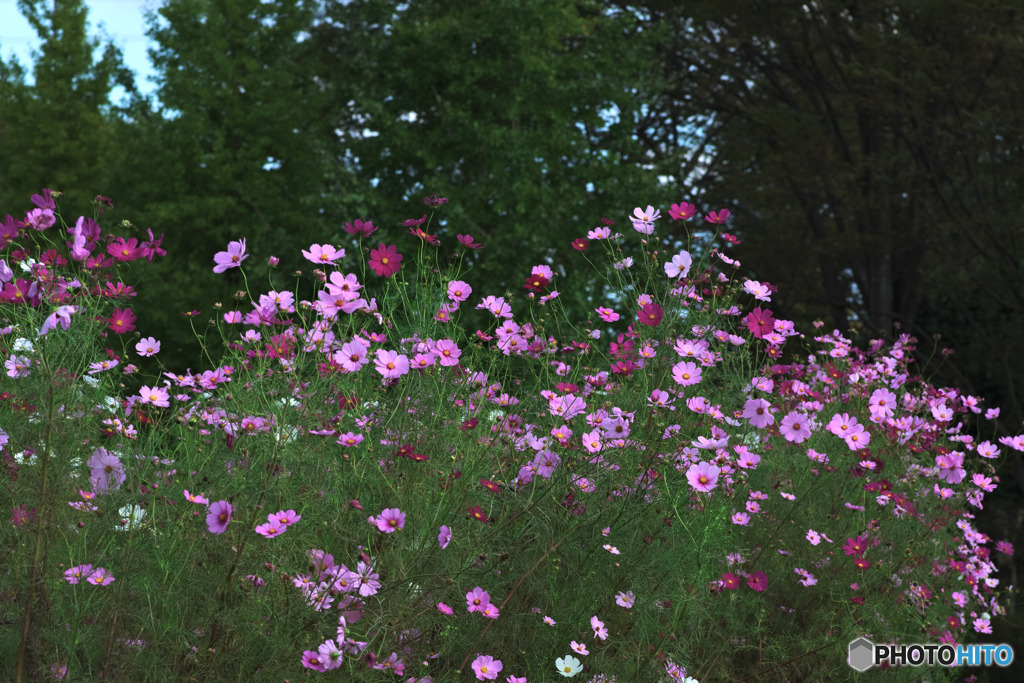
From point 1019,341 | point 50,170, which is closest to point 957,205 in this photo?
point 1019,341

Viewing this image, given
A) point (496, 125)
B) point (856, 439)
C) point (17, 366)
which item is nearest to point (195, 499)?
point (17, 366)

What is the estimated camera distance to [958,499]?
15.8ft

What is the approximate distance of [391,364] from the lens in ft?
10.1

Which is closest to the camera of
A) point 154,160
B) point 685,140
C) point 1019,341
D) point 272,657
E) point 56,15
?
point 272,657

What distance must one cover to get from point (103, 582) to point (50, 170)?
66.7 feet

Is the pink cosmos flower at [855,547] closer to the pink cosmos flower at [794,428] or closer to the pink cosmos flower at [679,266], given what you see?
the pink cosmos flower at [794,428]

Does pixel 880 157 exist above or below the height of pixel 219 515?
above

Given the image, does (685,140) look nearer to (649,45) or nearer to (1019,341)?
(649,45)

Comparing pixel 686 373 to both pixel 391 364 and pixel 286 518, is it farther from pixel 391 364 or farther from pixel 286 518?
pixel 286 518

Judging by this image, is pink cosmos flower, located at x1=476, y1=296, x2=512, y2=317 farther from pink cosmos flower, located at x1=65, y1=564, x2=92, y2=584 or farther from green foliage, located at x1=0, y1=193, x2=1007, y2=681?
pink cosmos flower, located at x1=65, y1=564, x2=92, y2=584

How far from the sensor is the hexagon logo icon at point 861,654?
4031mm

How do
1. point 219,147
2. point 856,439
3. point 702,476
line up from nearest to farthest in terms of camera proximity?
point 702,476 → point 856,439 → point 219,147

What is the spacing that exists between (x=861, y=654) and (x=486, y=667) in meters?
2.01

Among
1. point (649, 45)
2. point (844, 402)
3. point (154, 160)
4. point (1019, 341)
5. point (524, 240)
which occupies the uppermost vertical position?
point (649, 45)
